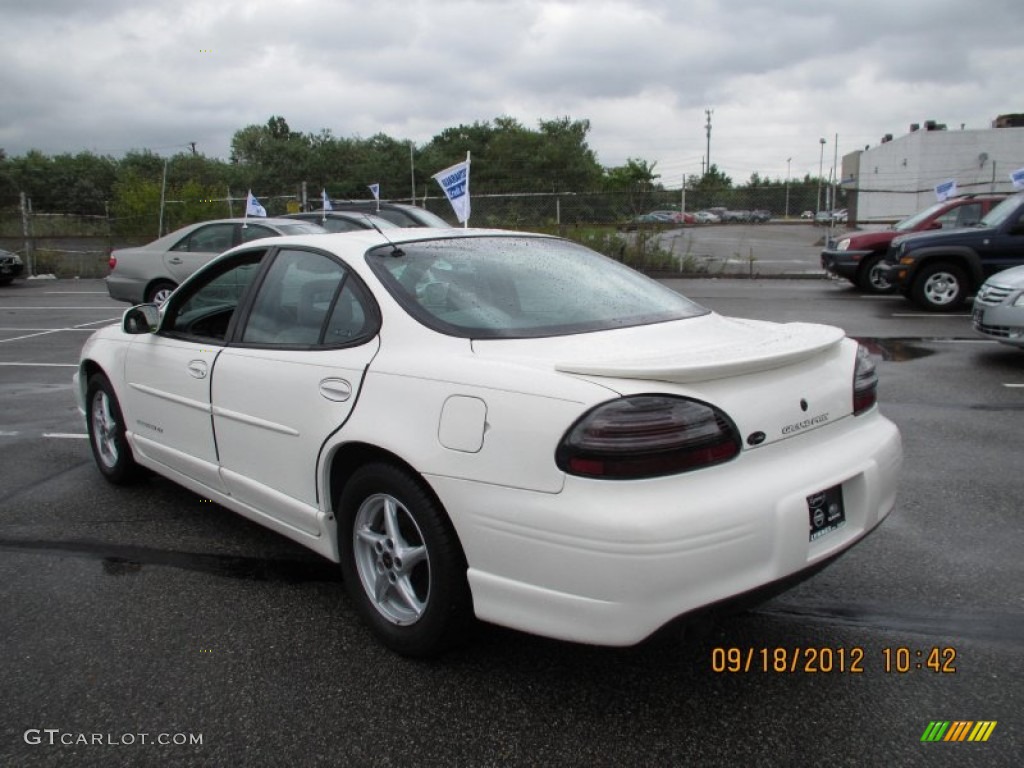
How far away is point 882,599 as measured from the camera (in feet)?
10.4

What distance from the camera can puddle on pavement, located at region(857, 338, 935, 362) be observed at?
845cm

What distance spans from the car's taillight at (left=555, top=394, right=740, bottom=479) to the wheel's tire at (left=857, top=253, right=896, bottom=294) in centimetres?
1376

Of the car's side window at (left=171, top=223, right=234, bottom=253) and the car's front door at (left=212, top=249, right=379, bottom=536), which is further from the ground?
the car's side window at (left=171, top=223, right=234, bottom=253)

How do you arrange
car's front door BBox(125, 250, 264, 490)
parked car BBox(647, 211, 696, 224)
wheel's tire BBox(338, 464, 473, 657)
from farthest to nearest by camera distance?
1. parked car BBox(647, 211, 696, 224)
2. car's front door BBox(125, 250, 264, 490)
3. wheel's tire BBox(338, 464, 473, 657)

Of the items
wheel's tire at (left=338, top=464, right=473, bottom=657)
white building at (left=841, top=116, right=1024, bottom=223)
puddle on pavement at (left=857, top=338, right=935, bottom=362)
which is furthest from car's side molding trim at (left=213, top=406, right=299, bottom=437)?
white building at (left=841, top=116, right=1024, bottom=223)

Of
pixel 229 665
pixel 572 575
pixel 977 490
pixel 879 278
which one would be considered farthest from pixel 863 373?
pixel 879 278

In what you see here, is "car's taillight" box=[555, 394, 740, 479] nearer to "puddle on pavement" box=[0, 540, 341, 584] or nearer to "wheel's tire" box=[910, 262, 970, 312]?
"puddle on pavement" box=[0, 540, 341, 584]

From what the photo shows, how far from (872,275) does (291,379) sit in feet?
45.3

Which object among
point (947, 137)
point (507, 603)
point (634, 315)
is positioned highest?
point (947, 137)

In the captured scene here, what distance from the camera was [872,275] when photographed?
14.6 metres

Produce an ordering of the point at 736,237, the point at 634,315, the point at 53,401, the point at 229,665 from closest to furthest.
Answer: the point at 229,665 → the point at 634,315 → the point at 53,401 → the point at 736,237

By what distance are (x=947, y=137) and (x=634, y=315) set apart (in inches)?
1778

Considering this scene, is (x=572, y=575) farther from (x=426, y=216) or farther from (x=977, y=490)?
(x=426, y=216)

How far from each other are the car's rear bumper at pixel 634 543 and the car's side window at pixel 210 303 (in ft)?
6.06
